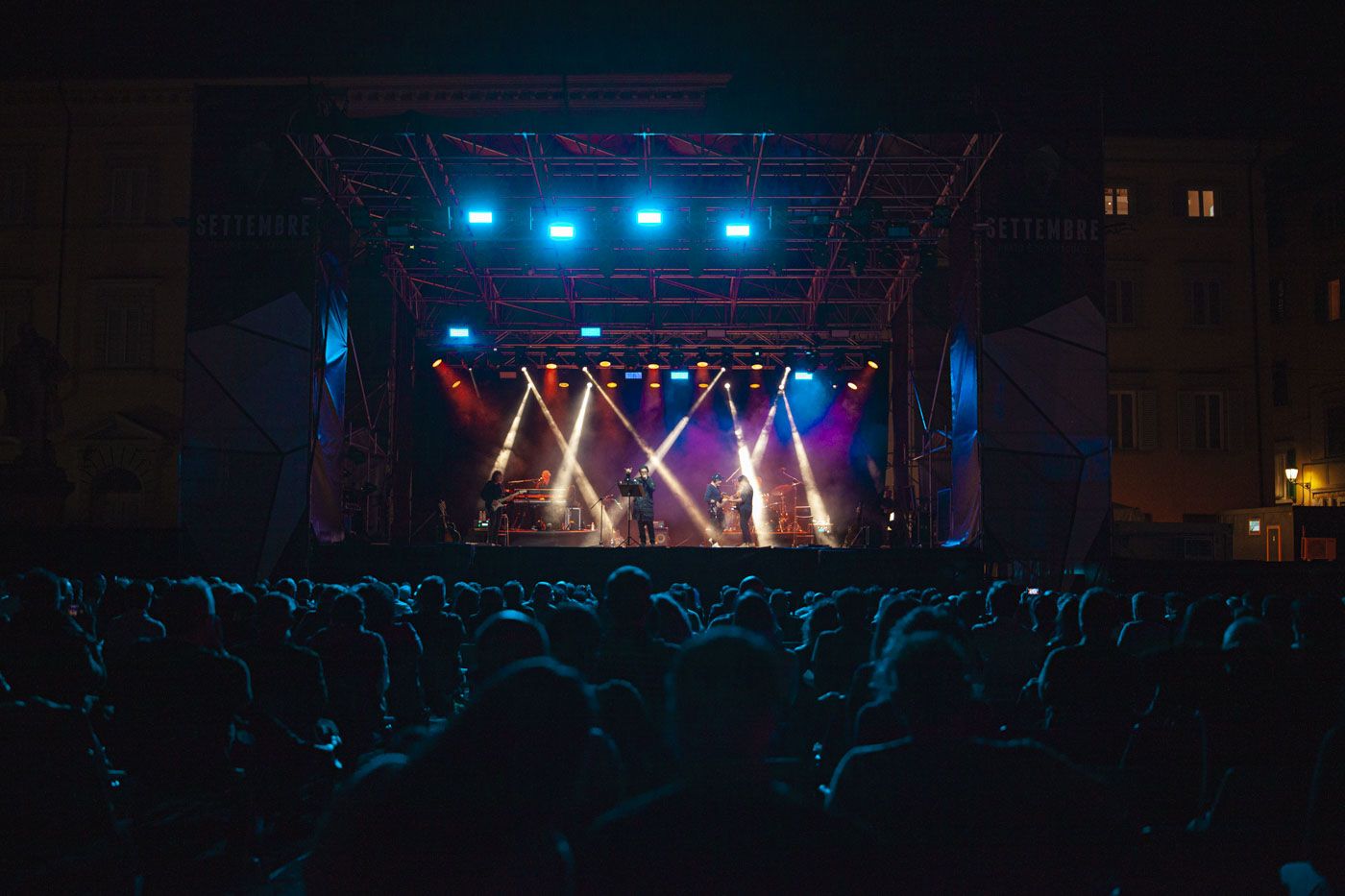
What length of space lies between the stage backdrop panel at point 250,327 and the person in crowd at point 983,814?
15.4 metres

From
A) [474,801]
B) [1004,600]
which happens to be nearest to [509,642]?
[474,801]

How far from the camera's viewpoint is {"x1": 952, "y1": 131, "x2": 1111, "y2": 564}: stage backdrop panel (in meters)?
15.9

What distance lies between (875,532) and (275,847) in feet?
62.5

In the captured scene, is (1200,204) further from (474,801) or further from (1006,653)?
(474,801)

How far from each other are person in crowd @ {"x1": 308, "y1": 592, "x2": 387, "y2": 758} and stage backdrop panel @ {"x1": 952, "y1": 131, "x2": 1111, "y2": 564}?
39.1 ft

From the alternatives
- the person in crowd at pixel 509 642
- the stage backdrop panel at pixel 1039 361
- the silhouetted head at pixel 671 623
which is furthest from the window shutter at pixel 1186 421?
the person in crowd at pixel 509 642

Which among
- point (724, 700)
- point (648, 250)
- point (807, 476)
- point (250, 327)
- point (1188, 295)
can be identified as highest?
point (1188, 295)

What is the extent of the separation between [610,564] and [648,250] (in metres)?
7.13

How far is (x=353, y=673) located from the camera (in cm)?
561

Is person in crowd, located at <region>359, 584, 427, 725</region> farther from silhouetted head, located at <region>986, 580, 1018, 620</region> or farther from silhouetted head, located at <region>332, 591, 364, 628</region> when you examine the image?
silhouetted head, located at <region>986, 580, 1018, 620</region>

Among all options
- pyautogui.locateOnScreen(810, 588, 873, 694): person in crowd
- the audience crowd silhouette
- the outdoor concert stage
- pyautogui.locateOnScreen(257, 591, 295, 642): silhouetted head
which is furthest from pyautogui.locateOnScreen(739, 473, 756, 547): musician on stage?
pyautogui.locateOnScreen(257, 591, 295, 642): silhouetted head

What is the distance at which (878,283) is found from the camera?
2461 cm

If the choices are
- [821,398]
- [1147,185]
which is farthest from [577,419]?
[1147,185]

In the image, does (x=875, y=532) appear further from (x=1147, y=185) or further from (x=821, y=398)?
(x=1147, y=185)
